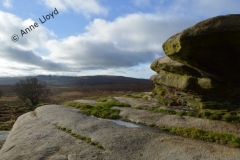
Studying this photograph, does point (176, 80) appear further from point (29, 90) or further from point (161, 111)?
point (29, 90)

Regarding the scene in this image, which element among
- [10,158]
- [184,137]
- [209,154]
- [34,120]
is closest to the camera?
[209,154]

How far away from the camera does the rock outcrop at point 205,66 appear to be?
16359 mm

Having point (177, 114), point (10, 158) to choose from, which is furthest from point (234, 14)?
point (10, 158)

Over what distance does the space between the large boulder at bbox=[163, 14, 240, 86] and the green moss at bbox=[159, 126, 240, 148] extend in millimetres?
6235

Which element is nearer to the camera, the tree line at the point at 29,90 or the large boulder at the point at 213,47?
the large boulder at the point at 213,47

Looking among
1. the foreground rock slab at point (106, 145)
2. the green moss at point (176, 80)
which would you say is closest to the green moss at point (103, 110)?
the foreground rock slab at point (106, 145)

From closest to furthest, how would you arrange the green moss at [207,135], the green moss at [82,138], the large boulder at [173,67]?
the green moss at [207,135], the green moss at [82,138], the large boulder at [173,67]

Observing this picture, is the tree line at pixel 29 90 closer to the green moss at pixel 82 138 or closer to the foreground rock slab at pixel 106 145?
the foreground rock slab at pixel 106 145

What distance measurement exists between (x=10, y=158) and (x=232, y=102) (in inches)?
747

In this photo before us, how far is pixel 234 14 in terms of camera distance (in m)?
16.2

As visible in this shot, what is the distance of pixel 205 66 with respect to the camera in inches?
798

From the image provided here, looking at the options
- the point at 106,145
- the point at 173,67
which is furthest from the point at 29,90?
the point at 106,145

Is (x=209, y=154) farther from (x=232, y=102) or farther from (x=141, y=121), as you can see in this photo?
(x=232, y=102)

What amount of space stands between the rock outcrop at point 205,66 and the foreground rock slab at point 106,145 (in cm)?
699
